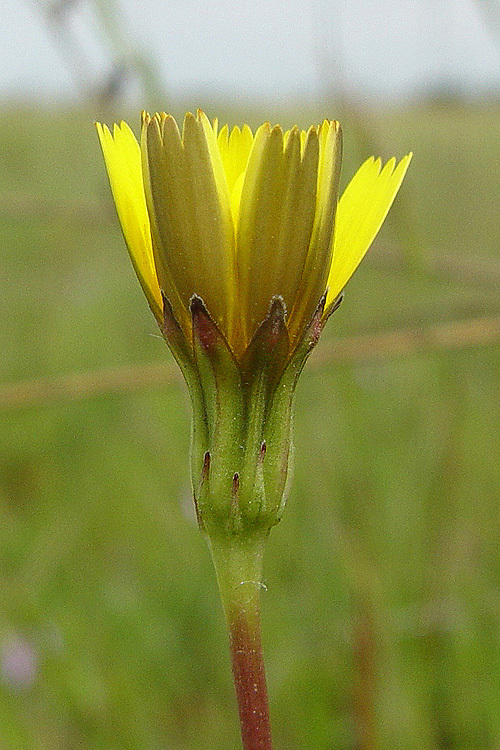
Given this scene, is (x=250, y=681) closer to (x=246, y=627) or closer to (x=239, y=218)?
(x=246, y=627)

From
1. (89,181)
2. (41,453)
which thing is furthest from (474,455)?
(89,181)

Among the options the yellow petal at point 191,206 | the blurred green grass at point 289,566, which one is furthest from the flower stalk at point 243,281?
the blurred green grass at point 289,566

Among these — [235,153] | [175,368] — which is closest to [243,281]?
[235,153]

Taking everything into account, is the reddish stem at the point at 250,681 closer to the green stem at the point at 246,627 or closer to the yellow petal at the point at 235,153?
the green stem at the point at 246,627

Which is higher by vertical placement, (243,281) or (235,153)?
(235,153)

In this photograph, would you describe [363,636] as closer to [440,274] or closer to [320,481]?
[320,481]

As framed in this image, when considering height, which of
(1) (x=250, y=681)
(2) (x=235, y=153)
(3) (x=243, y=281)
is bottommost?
(1) (x=250, y=681)
